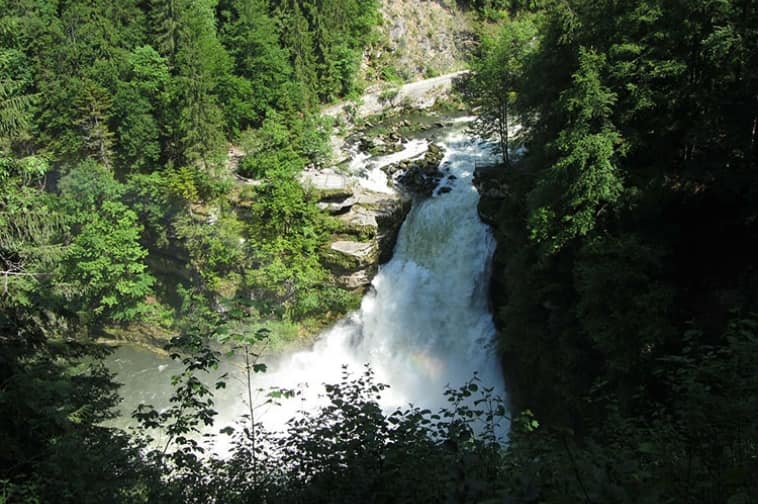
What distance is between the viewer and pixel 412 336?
894 inches

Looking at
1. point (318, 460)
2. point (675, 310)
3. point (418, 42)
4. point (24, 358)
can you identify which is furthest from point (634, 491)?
point (418, 42)

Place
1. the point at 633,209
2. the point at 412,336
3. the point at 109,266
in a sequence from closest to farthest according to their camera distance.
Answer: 1. the point at 633,209
2. the point at 412,336
3. the point at 109,266

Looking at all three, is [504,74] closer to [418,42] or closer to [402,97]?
[402,97]

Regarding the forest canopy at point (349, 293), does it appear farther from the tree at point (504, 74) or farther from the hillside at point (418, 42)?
the hillside at point (418, 42)

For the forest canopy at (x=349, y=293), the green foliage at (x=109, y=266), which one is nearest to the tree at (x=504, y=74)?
the forest canopy at (x=349, y=293)

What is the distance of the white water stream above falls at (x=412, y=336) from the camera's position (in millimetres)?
20984

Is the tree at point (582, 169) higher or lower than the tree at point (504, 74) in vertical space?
lower

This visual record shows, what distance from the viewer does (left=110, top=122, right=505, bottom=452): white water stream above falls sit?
21.0 metres

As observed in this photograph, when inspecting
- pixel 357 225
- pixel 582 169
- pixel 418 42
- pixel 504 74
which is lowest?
pixel 582 169

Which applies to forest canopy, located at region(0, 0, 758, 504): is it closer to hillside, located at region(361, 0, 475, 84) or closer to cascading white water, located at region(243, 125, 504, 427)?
cascading white water, located at region(243, 125, 504, 427)

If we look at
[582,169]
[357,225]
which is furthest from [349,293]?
[582,169]

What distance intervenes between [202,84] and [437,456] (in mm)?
24374

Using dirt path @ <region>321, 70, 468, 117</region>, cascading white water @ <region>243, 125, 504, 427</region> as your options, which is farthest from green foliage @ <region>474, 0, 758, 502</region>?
dirt path @ <region>321, 70, 468, 117</region>

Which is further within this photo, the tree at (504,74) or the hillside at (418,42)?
the hillside at (418,42)
